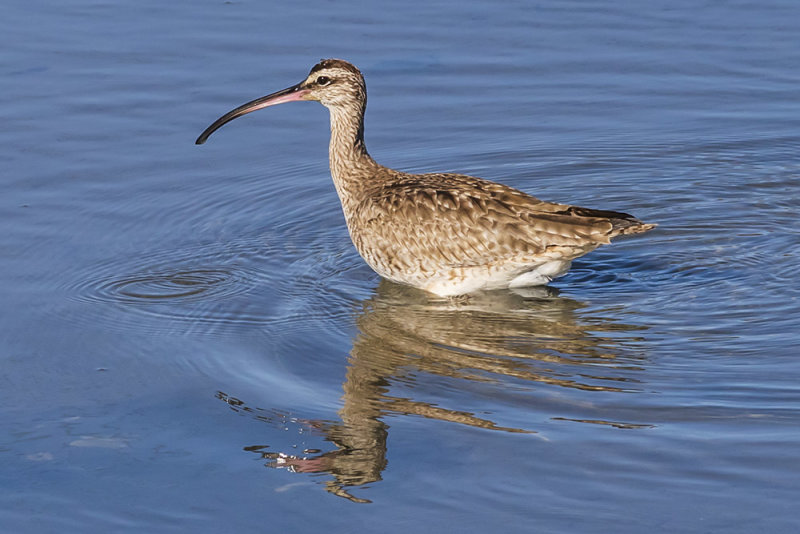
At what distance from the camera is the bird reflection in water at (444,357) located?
6.54 meters

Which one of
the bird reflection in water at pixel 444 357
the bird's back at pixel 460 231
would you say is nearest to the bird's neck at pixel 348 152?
the bird's back at pixel 460 231

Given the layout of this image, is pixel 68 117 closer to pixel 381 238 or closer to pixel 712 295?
pixel 381 238

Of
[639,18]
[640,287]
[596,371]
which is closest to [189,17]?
[639,18]

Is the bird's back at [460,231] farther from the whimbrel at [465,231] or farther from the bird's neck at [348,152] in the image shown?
the bird's neck at [348,152]

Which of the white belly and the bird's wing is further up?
the bird's wing

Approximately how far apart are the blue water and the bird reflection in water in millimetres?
28

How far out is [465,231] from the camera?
884cm

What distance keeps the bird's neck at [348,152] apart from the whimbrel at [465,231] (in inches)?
6.0

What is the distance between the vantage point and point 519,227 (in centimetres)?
867

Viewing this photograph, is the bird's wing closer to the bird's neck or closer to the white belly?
the white belly

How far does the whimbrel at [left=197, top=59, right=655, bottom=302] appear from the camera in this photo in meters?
8.60

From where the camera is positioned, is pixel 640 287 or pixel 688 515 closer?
pixel 688 515

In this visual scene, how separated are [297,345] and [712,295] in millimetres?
2974

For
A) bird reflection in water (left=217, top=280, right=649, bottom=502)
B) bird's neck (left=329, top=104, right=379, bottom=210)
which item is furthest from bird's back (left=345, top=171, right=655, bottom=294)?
bird's neck (left=329, top=104, right=379, bottom=210)
